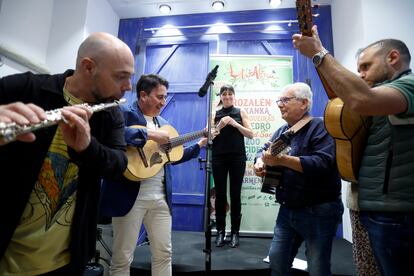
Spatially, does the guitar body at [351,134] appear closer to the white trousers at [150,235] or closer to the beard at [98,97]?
the beard at [98,97]

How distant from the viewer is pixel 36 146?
97cm

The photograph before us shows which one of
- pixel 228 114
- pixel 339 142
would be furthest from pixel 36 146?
pixel 228 114

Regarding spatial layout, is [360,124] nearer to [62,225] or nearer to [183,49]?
[62,225]

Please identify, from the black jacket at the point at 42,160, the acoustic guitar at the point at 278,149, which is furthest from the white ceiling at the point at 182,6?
the black jacket at the point at 42,160

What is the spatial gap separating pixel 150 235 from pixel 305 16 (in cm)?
178

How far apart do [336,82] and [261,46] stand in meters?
3.55

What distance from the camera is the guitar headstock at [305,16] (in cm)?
127

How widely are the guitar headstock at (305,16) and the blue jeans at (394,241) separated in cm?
91

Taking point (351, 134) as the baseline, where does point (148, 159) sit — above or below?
below

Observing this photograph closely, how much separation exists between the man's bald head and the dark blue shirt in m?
1.27

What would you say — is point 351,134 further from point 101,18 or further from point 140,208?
point 101,18

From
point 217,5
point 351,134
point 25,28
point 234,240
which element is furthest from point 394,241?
point 25,28

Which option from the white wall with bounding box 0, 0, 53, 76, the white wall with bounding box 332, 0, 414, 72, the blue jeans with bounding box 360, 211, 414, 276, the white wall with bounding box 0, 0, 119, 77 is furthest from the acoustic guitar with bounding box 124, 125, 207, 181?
the white wall with bounding box 332, 0, 414, 72

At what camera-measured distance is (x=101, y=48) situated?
45.6 inches
